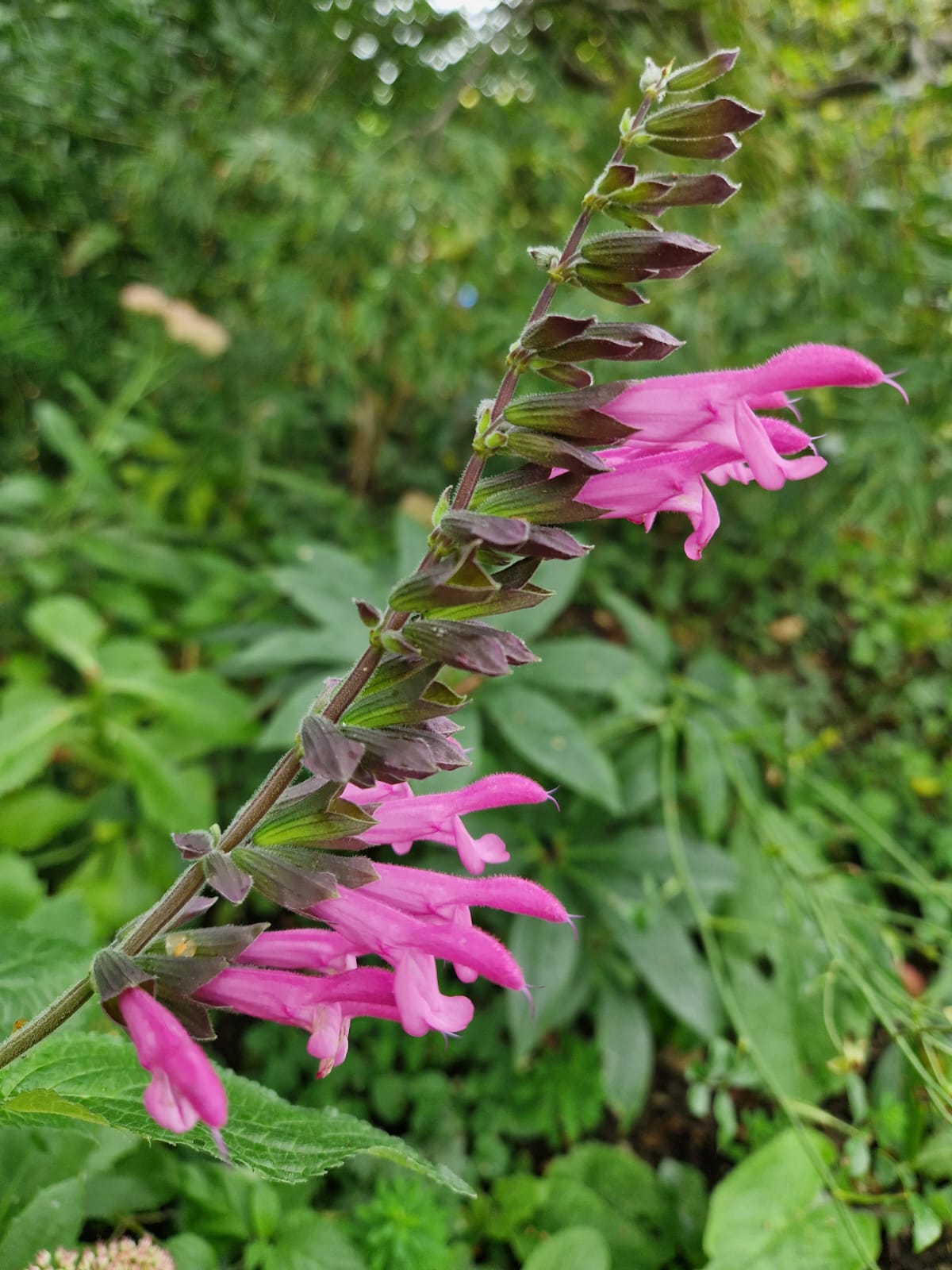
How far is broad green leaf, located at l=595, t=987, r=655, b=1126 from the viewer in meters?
1.26

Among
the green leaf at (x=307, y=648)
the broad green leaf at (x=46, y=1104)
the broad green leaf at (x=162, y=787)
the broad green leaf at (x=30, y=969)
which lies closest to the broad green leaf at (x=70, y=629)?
the broad green leaf at (x=162, y=787)

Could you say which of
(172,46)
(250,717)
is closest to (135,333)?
(172,46)

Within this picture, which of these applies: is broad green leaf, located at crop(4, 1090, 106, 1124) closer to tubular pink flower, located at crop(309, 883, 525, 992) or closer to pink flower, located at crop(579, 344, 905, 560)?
tubular pink flower, located at crop(309, 883, 525, 992)

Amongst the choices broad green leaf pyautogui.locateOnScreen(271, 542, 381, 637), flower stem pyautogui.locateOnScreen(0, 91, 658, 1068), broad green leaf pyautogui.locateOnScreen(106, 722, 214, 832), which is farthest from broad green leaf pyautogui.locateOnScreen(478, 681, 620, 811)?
flower stem pyautogui.locateOnScreen(0, 91, 658, 1068)

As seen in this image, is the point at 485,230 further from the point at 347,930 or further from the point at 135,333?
the point at 347,930

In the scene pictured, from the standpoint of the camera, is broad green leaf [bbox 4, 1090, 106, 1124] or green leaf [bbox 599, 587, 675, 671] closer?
broad green leaf [bbox 4, 1090, 106, 1124]

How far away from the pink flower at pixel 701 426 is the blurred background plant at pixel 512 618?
66 centimetres

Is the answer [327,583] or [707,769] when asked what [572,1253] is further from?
[327,583]

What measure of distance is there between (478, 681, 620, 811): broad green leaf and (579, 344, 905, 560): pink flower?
2.55ft

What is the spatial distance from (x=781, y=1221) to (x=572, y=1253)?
0.88 feet

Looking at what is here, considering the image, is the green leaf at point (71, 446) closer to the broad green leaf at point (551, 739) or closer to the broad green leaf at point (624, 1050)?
the broad green leaf at point (551, 739)

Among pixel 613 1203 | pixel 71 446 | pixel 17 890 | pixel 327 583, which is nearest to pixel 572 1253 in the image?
pixel 613 1203

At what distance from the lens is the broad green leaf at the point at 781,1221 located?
0.98m

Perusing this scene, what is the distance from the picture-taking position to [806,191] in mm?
1856
